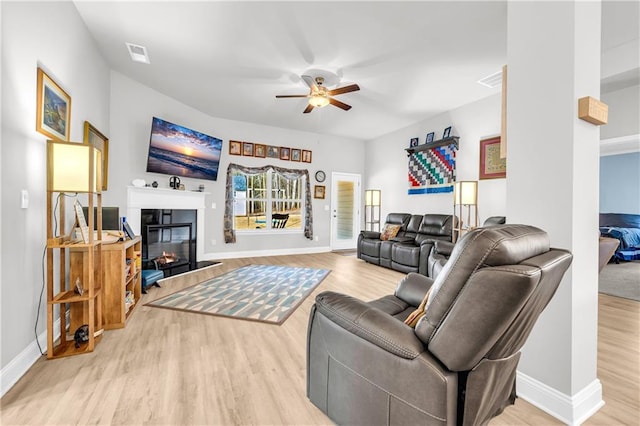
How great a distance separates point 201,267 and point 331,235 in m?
3.24

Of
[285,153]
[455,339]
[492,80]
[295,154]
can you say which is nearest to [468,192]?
[492,80]

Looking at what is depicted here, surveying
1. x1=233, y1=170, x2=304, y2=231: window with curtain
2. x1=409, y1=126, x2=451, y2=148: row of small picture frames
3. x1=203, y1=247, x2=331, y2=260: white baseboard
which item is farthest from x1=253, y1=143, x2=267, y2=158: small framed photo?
x1=409, y1=126, x2=451, y2=148: row of small picture frames

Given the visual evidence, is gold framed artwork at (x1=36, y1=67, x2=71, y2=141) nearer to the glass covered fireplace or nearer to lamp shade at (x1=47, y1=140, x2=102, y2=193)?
lamp shade at (x1=47, y1=140, x2=102, y2=193)

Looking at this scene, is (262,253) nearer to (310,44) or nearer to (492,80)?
(310,44)

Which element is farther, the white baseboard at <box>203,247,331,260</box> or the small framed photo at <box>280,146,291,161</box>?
the small framed photo at <box>280,146,291,161</box>

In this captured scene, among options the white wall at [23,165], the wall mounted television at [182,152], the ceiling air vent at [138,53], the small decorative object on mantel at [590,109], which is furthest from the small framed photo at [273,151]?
the small decorative object on mantel at [590,109]

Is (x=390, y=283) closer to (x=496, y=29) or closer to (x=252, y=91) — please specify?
(x=496, y=29)

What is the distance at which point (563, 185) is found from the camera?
140cm

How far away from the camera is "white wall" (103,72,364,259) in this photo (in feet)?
12.6

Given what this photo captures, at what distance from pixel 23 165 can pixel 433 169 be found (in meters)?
5.47

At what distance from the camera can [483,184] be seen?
14.5 ft

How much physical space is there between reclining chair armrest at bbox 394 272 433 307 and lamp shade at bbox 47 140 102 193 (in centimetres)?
232

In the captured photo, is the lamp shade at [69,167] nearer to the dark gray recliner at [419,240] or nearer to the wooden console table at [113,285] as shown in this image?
the wooden console table at [113,285]

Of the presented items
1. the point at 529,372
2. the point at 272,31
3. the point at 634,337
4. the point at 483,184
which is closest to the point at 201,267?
the point at 272,31
